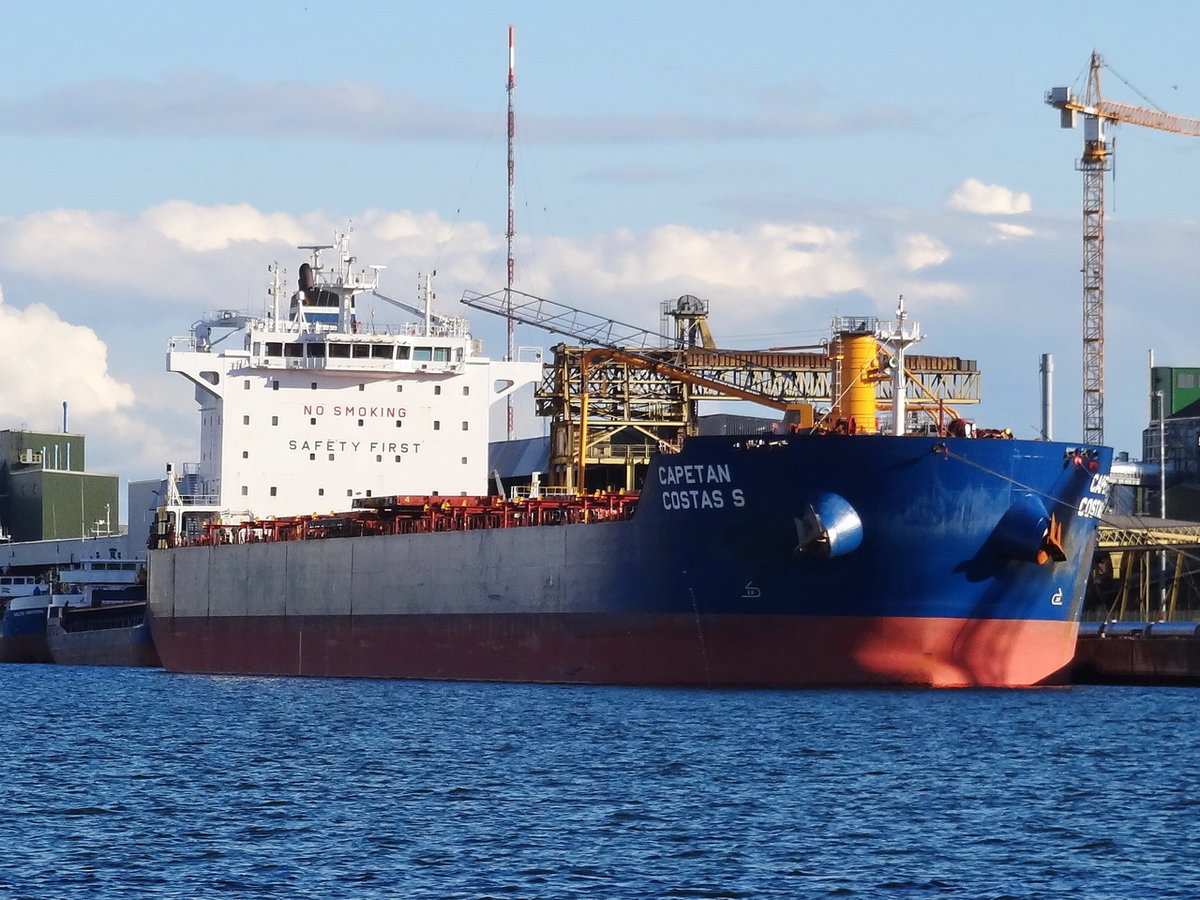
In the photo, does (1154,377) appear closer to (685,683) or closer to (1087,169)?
(1087,169)

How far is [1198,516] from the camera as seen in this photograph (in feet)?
183

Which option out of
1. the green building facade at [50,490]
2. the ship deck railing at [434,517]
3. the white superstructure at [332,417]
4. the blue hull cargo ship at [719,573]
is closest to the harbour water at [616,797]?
the blue hull cargo ship at [719,573]

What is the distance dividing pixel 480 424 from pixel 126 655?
40.9 ft

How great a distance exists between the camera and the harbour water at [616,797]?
54.5 feet

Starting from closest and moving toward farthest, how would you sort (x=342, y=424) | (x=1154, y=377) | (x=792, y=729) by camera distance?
(x=792, y=729)
(x=342, y=424)
(x=1154, y=377)

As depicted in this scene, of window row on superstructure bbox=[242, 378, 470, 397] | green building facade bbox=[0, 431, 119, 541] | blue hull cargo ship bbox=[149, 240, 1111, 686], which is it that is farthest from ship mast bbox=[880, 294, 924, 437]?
green building facade bbox=[0, 431, 119, 541]

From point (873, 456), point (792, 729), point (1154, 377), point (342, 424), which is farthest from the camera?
point (1154, 377)

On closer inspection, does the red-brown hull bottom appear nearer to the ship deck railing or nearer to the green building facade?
the ship deck railing

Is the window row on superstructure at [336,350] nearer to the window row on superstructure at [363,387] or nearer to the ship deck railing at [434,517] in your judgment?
the window row on superstructure at [363,387]

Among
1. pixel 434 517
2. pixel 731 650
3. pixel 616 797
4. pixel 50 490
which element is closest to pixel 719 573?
pixel 731 650

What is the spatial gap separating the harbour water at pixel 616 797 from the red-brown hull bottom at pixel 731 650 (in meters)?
0.43

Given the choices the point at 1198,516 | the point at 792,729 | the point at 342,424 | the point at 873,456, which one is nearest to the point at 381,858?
the point at 792,729

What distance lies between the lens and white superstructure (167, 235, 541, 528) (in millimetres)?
42906

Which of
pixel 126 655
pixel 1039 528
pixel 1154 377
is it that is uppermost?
pixel 1154 377
